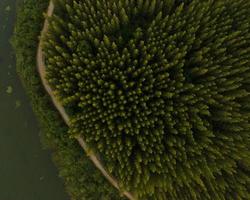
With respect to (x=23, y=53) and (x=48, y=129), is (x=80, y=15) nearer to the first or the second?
(x=23, y=53)

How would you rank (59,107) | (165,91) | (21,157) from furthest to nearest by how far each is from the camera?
(21,157) < (59,107) < (165,91)

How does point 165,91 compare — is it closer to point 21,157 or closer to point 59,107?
point 59,107

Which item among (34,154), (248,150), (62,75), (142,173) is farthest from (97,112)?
(248,150)

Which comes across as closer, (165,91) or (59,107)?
(165,91)

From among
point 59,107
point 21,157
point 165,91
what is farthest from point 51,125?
point 165,91

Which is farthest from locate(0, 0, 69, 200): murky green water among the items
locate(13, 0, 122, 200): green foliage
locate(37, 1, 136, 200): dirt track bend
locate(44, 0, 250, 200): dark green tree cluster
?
locate(44, 0, 250, 200): dark green tree cluster

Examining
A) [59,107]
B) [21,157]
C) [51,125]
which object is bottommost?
[21,157]
